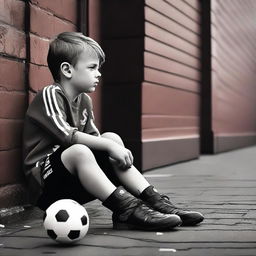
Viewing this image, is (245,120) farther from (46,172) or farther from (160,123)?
(46,172)

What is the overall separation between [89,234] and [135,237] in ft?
0.86

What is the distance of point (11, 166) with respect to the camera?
145 inches

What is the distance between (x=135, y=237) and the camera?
296 centimetres

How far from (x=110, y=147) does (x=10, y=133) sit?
821 millimetres

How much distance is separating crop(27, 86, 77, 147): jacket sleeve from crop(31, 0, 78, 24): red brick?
933 mm

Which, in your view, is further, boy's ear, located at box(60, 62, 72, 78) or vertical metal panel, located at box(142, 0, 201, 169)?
vertical metal panel, located at box(142, 0, 201, 169)

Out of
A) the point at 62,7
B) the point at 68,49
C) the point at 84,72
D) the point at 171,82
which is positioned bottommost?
the point at 84,72

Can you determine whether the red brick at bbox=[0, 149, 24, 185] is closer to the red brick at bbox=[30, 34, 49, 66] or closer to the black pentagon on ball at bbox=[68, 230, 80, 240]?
the red brick at bbox=[30, 34, 49, 66]

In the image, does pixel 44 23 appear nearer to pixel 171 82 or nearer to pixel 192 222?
pixel 192 222

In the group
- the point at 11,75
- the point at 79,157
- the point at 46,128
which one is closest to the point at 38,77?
the point at 11,75

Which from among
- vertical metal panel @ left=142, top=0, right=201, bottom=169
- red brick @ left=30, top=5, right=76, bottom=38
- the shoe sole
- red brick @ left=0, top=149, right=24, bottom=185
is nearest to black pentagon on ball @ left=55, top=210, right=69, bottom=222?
the shoe sole

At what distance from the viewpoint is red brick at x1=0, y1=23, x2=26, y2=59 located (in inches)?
141

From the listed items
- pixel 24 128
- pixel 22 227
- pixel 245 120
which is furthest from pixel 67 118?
pixel 245 120

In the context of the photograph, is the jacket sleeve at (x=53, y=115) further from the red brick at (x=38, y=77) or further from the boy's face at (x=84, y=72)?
the red brick at (x=38, y=77)
